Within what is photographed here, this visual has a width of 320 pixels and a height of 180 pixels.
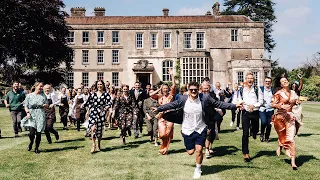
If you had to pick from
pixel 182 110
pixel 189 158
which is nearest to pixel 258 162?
pixel 189 158

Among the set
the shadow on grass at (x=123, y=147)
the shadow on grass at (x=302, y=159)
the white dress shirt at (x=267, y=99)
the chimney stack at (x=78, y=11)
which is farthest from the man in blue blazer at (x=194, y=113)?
the chimney stack at (x=78, y=11)

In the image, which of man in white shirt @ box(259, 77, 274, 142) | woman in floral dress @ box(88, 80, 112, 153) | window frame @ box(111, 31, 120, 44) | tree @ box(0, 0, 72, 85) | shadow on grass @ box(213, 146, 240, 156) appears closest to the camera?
shadow on grass @ box(213, 146, 240, 156)

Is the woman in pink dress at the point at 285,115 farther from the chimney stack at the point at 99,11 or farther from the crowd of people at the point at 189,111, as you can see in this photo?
the chimney stack at the point at 99,11

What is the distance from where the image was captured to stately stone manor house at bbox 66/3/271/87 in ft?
140

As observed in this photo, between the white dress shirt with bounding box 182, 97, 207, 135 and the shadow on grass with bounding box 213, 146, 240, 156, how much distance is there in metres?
2.53

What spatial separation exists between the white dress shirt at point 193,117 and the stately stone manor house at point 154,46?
1366 inches

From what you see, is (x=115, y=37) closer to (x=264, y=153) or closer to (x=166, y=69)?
(x=166, y=69)

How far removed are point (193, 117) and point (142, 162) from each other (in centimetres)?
202

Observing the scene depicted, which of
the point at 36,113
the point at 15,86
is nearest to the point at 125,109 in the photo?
the point at 36,113

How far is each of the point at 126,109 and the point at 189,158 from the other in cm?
327

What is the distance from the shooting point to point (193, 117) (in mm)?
6996

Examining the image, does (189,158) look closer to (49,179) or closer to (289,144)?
(289,144)

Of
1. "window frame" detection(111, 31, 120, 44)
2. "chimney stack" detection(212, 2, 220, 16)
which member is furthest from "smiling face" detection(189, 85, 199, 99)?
"chimney stack" detection(212, 2, 220, 16)

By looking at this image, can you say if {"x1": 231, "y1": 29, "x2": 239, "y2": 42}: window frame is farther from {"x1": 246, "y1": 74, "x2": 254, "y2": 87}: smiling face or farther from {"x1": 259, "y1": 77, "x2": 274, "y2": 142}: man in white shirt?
{"x1": 246, "y1": 74, "x2": 254, "y2": 87}: smiling face
